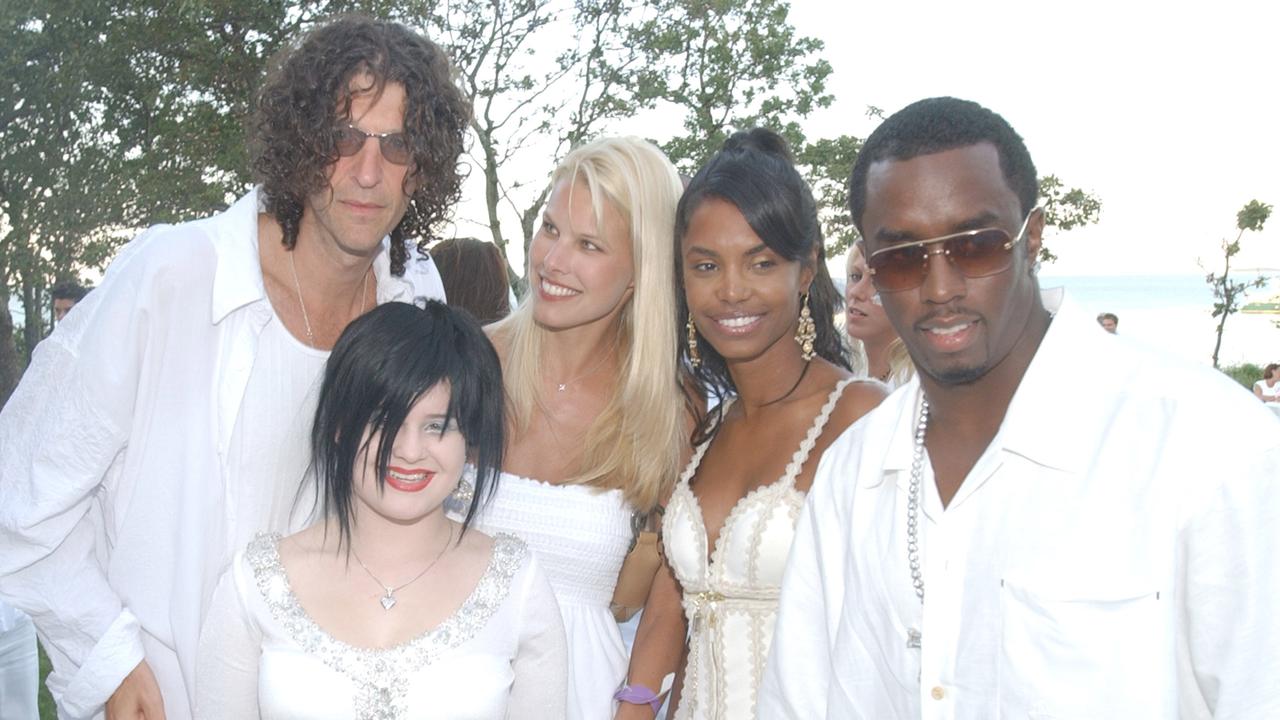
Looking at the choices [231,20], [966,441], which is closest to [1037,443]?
[966,441]

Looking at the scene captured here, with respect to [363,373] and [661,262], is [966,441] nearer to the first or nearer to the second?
[363,373]

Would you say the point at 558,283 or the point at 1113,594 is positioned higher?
the point at 558,283

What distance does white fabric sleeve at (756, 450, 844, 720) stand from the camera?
91.0 inches

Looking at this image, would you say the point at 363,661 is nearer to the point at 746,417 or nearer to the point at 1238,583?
the point at 746,417

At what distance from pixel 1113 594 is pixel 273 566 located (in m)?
1.78

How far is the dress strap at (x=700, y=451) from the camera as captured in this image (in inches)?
132

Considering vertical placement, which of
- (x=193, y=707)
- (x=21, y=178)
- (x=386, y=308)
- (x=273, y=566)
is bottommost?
(x=193, y=707)

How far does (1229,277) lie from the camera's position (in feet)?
96.9

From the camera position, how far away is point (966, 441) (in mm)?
2168

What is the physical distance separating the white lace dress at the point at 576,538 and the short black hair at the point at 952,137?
1.51 meters

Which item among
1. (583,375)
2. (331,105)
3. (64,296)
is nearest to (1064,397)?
(331,105)

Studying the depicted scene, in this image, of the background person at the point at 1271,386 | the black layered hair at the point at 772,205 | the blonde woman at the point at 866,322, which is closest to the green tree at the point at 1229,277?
the background person at the point at 1271,386

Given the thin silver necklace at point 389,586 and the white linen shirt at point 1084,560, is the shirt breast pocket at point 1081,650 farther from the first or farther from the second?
the thin silver necklace at point 389,586

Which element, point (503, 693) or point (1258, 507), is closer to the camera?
point (1258, 507)
